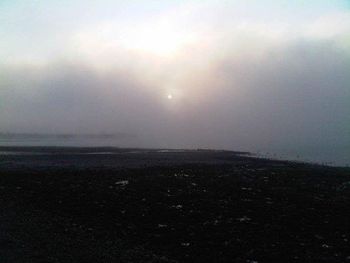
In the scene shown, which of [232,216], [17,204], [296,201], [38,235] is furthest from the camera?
[296,201]

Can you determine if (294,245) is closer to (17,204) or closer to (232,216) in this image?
(232,216)

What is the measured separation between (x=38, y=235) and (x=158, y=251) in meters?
5.83

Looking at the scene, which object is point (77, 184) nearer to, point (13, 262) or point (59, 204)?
point (59, 204)

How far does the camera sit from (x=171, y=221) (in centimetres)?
2239

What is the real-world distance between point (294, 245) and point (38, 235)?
11666 mm

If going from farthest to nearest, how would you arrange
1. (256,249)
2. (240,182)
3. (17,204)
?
1. (240,182)
2. (17,204)
3. (256,249)

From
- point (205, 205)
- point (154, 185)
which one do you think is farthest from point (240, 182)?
point (205, 205)

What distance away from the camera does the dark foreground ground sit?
53.5ft

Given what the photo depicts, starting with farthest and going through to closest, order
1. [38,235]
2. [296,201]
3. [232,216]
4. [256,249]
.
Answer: [296,201] < [232,216] < [38,235] < [256,249]

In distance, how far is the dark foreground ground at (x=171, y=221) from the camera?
16.3 metres

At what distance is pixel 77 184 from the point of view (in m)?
36.6

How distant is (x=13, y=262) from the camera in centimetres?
1406

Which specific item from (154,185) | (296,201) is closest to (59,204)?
(154,185)

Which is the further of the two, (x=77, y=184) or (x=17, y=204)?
(x=77, y=184)
